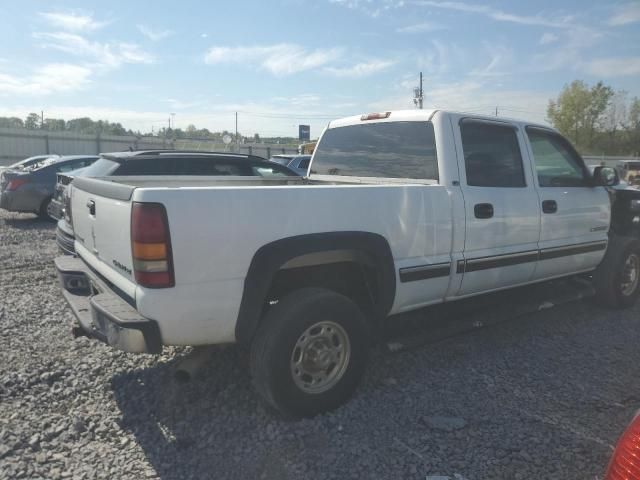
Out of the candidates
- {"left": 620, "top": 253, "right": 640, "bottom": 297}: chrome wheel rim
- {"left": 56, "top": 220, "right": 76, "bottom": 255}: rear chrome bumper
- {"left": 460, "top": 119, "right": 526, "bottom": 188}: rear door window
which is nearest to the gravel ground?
{"left": 56, "top": 220, "right": 76, "bottom": 255}: rear chrome bumper

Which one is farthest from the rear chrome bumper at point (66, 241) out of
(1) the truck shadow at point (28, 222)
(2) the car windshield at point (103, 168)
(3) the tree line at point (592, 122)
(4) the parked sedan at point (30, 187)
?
(3) the tree line at point (592, 122)

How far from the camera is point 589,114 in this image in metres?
59.3

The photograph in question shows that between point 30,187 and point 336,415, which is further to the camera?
point 30,187

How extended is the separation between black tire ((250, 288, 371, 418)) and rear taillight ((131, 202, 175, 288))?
0.68 metres

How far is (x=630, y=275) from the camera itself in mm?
5551

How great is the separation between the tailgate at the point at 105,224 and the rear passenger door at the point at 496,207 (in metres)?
2.31

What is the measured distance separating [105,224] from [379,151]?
2.31 m

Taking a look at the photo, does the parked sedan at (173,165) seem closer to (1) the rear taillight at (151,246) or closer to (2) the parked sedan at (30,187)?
(2) the parked sedan at (30,187)

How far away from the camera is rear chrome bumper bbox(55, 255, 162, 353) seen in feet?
8.54

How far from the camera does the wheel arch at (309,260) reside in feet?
9.17

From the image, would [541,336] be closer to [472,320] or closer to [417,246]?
[472,320]

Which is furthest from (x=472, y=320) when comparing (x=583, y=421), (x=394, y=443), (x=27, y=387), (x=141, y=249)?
(x=27, y=387)

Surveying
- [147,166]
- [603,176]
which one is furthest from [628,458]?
[147,166]

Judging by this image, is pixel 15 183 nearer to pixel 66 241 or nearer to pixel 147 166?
pixel 147 166
